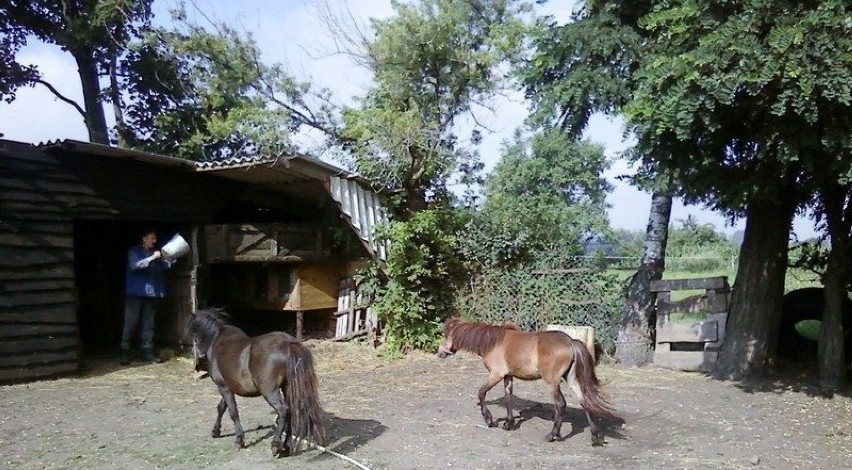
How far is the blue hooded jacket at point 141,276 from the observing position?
9.77m

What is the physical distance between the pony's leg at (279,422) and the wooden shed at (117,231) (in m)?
4.33

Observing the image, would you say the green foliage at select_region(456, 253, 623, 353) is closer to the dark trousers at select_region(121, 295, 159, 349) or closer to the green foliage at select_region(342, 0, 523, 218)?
the green foliage at select_region(342, 0, 523, 218)

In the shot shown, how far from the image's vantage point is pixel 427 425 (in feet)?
21.8

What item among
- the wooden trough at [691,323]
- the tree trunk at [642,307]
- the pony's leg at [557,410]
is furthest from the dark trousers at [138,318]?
the wooden trough at [691,323]

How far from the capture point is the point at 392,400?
784 centimetres

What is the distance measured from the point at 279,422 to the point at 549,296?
20.0 ft

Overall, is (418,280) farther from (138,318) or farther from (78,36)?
(78,36)

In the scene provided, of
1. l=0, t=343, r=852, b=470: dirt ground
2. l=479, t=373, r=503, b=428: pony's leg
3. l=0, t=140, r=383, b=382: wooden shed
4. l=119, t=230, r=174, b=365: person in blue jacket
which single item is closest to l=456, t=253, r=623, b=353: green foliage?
l=0, t=343, r=852, b=470: dirt ground

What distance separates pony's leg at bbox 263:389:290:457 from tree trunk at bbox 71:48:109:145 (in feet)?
52.7

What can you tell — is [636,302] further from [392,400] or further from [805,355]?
[392,400]

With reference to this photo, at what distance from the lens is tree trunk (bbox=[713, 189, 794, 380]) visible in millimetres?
8750

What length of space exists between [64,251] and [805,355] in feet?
35.5

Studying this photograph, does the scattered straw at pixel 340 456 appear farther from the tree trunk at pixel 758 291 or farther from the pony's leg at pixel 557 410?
the tree trunk at pixel 758 291

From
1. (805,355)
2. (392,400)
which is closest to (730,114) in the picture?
(392,400)
